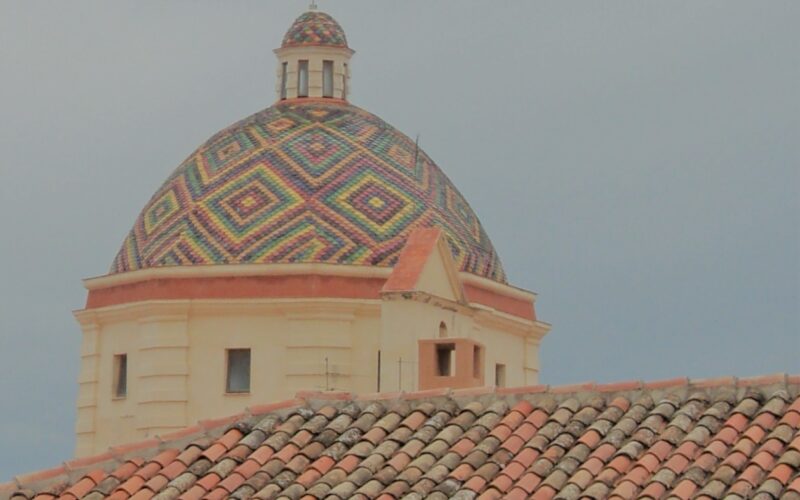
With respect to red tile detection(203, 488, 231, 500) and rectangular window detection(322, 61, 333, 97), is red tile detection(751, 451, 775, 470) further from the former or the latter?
rectangular window detection(322, 61, 333, 97)

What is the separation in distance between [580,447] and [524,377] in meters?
12.6

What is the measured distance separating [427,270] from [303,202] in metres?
4.07

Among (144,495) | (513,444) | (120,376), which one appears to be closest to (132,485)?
(144,495)

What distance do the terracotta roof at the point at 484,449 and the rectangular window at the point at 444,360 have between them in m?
3.02

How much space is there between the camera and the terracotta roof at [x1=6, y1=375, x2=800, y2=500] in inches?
588

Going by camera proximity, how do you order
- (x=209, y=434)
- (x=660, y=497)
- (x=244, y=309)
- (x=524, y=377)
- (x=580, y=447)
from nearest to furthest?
(x=660, y=497)
(x=580, y=447)
(x=209, y=434)
(x=244, y=309)
(x=524, y=377)

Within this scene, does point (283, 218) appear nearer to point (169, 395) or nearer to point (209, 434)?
point (169, 395)

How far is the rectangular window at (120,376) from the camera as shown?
90.2ft

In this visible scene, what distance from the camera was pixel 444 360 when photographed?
20219 millimetres

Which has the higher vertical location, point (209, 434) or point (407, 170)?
point (407, 170)

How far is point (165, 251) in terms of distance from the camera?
27.1 metres

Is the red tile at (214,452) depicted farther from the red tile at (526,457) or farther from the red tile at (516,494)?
the red tile at (516,494)

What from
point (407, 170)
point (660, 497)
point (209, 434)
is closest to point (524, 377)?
point (407, 170)

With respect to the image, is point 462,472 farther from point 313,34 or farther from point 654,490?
point 313,34
